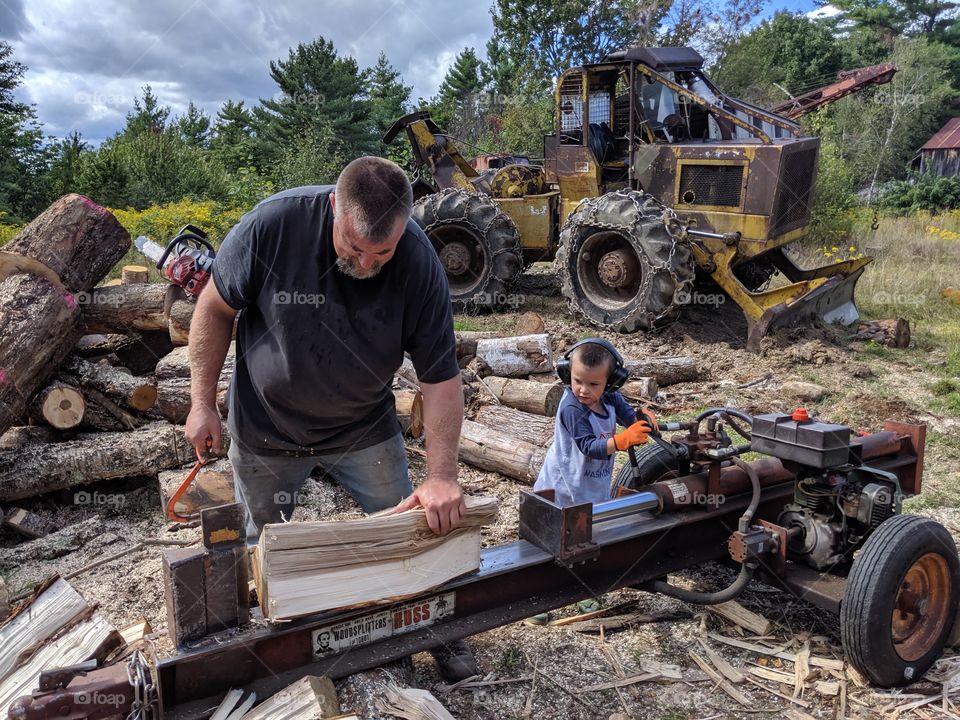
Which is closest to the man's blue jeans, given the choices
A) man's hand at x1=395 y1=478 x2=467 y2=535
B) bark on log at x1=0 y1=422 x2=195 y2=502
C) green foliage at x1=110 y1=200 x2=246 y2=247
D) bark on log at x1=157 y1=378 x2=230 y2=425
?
man's hand at x1=395 y1=478 x2=467 y2=535

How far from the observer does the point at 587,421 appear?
3.62m

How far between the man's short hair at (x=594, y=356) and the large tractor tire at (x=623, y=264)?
488 cm

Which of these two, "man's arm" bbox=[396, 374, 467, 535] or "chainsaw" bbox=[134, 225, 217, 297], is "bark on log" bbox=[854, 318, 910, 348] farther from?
"man's arm" bbox=[396, 374, 467, 535]

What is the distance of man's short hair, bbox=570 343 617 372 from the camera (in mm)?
3510

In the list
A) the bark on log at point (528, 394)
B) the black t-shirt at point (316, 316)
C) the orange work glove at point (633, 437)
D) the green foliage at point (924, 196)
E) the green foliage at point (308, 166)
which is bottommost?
the bark on log at point (528, 394)

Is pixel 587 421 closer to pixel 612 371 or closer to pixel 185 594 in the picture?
pixel 612 371

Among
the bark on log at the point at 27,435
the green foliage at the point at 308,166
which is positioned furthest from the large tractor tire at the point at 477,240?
the green foliage at the point at 308,166

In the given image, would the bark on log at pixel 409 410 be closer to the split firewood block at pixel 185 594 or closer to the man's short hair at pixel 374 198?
the man's short hair at pixel 374 198

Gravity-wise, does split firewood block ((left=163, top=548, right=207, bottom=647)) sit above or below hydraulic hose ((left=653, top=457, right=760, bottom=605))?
above

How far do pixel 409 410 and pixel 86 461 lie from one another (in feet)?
7.09

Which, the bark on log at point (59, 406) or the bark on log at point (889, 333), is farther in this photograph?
the bark on log at point (889, 333)

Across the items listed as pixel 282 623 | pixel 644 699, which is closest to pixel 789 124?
pixel 644 699

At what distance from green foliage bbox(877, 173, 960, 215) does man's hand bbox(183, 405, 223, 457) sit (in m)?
23.9

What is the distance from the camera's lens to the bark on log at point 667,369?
7.25 metres
